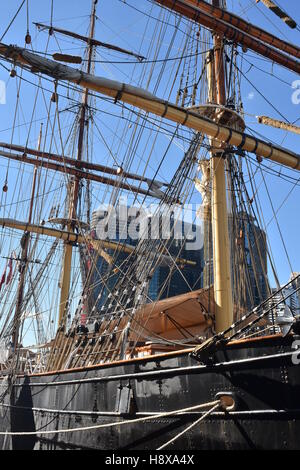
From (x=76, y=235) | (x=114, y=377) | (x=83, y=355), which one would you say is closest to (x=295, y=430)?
(x=114, y=377)

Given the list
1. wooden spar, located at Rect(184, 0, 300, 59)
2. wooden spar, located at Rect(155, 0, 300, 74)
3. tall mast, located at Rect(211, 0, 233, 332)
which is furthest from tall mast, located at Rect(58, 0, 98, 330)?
tall mast, located at Rect(211, 0, 233, 332)

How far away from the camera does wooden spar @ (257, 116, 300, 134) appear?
11742mm

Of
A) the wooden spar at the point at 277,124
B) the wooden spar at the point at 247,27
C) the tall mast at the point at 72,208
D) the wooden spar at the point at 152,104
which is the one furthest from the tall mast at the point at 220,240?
the tall mast at the point at 72,208

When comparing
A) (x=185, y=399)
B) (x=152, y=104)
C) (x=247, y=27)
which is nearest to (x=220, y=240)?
(x=152, y=104)

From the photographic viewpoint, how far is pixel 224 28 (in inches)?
462

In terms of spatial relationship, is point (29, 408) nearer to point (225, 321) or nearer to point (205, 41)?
point (225, 321)

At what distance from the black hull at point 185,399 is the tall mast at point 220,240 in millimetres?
2550

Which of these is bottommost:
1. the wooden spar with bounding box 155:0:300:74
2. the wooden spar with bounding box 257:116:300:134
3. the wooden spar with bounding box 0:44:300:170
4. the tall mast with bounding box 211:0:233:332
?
the tall mast with bounding box 211:0:233:332

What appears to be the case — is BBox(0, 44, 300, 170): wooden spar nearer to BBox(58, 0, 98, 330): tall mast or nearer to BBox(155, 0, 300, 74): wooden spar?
BBox(155, 0, 300, 74): wooden spar

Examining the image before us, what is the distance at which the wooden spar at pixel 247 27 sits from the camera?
1205cm

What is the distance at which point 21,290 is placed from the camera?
698 inches

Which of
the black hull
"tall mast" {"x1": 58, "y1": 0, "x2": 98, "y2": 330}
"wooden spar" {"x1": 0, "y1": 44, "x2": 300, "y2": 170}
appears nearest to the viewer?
the black hull

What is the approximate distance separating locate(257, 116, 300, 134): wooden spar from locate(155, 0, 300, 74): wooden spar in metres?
2.25

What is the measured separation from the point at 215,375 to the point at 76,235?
16915mm
